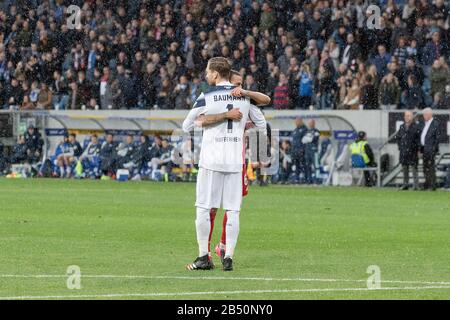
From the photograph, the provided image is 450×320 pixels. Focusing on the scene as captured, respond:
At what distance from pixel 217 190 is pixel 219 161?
1.03 feet

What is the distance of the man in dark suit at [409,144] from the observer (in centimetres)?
3391

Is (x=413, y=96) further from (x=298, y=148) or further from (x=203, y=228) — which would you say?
(x=203, y=228)

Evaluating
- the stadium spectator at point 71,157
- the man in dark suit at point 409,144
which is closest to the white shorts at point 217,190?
the man in dark suit at point 409,144

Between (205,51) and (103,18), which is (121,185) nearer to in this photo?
(205,51)

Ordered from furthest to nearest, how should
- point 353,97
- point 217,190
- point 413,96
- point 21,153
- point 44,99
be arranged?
point 44,99
point 21,153
point 353,97
point 413,96
point 217,190

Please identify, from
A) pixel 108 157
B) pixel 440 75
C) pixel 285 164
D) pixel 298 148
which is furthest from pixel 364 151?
pixel 108 157

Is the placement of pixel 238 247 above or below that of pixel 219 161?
below

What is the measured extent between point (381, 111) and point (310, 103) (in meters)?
2.54

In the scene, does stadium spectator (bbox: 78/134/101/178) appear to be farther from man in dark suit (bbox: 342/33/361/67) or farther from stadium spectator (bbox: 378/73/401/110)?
stadium spectator (bbox: 378/73/401/110)

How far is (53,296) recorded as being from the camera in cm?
1113

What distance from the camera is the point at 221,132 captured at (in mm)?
13781

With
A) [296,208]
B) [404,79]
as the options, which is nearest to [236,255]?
[296,208]

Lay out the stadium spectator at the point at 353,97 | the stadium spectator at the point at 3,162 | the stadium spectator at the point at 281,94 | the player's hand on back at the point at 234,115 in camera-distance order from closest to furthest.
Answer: the player's hand on back at the point at 234,115 → the stadium spectator at the point at 353,97 → the stadium spectator at the point at 281,94 → the stadium spectator at the point at 3,162

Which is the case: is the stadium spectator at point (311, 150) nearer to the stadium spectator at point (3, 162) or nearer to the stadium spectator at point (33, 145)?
the stadium spectator at point (33, 145)
